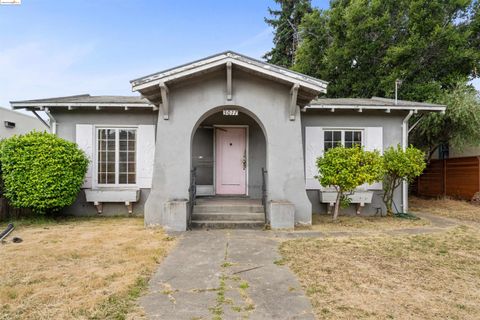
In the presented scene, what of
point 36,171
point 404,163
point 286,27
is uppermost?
point 286,27

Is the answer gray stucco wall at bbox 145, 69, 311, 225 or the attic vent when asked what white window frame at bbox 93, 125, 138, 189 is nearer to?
gray stucco wall at bbox 145, 69, 311, 225

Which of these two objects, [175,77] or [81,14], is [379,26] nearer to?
[175,77]

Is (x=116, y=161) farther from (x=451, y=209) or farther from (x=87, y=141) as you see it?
(x=451, y=209)

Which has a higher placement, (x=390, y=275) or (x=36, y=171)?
(x=36, y=171)

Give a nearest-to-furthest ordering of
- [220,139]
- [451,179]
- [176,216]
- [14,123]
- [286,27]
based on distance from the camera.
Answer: [176,216]
[220,139]
[451,179]
[14,123]
[286,27]

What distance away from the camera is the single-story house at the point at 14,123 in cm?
1642

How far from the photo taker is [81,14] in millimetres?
13797

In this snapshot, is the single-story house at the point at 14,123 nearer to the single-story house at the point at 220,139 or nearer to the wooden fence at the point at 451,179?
the single-story house at the point at 220,139

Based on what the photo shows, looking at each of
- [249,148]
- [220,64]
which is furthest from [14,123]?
[220,64]

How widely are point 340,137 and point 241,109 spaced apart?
3.68 m

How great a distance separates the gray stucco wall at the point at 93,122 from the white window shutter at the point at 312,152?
4.87 metres

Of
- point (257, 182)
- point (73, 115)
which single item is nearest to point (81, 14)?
point (73, 115)

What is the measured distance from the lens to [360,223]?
7.85 meters

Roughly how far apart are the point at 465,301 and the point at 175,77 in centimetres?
639
